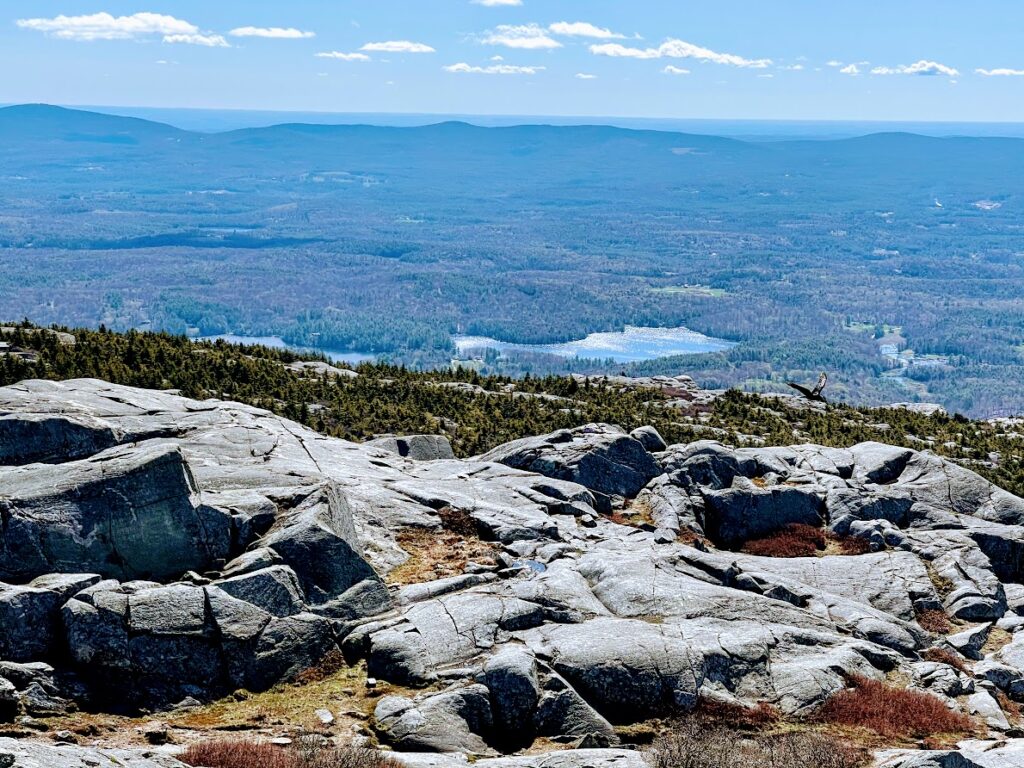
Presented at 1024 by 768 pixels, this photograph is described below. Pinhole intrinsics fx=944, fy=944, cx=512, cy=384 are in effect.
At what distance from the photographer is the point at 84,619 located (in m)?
17.6

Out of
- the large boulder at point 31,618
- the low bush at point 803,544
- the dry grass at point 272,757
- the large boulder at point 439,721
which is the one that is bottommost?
the low bush at point 803,544

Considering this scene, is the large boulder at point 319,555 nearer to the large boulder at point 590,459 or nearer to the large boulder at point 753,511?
the large boulder at point 590,459

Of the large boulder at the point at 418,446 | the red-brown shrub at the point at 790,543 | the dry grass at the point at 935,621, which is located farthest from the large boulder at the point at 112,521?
the dry grass at the point at 935,621

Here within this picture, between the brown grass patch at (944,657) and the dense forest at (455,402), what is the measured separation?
21157 mm

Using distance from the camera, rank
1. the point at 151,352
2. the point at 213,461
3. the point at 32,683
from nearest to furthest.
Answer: the point at 32,683 < the point at 213,461 < the point at 151,352

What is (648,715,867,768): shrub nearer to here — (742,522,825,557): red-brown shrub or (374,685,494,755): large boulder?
(374,685,494,755): large boulder

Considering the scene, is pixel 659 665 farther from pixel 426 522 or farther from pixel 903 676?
pixel 426 522

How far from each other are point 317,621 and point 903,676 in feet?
42.4

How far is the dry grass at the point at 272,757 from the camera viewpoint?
1501 centimetres

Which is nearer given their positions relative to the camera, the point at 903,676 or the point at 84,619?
the point at 84,619

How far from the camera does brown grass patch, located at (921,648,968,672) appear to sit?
872 inches

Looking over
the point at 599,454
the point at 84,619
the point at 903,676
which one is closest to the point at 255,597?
the point at 84,619

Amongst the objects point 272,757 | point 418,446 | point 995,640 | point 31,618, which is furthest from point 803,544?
point 31,618

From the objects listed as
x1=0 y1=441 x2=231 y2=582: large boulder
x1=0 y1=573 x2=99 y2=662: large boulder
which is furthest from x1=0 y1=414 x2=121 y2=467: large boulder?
x1=0 y1=573 x2=99 y2=662: large boulder
